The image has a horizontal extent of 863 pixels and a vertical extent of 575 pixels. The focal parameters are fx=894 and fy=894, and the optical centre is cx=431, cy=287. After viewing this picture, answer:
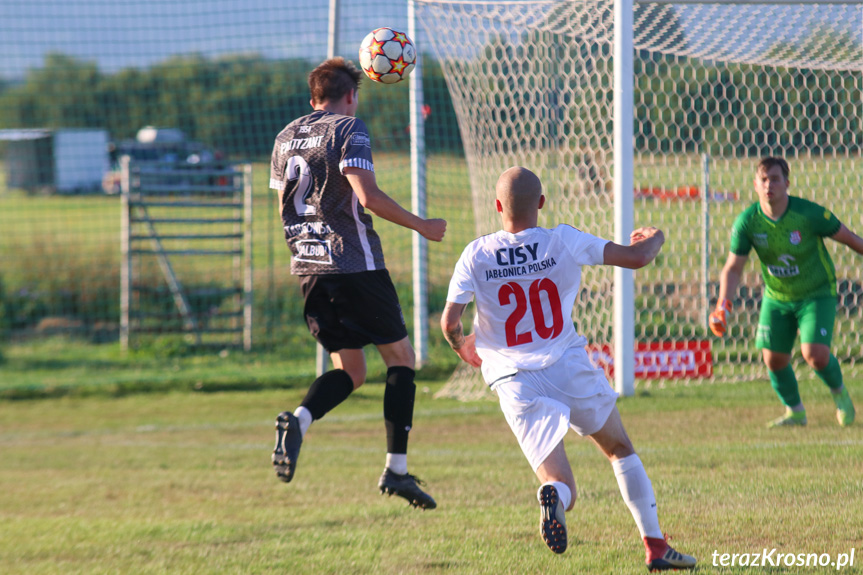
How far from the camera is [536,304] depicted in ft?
12.9

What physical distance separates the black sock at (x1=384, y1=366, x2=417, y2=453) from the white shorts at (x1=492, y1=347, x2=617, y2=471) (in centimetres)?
102

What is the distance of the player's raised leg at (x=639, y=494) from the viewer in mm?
3965

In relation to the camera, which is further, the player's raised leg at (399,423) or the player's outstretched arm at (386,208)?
the player's raised leg at (399,423)

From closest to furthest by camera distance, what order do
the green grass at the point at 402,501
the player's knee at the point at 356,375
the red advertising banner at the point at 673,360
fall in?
the green grass at the point at 402,501
the player's knee at the point at 356,375
the red advertising banner at the point at 673,360

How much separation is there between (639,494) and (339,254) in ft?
6.43

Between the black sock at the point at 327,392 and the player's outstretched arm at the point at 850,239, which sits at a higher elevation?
the player's outstretched arm at the point at 850,239

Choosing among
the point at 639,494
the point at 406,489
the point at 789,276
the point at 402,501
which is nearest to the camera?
the point at 639,494

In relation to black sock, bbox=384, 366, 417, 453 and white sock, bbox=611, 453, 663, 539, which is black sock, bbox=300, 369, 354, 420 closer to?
black sock, bbox=384, 366, 417, 453

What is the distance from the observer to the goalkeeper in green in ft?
22.8

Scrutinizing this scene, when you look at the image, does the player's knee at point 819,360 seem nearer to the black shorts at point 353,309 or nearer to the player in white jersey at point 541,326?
the player in white jersey at point 541,326

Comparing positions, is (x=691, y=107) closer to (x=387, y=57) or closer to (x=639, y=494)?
(x=387, y=57)

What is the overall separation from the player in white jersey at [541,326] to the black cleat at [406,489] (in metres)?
0.92

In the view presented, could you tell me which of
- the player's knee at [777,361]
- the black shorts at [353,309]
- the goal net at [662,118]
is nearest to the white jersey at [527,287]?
the black shorts at [353,309]

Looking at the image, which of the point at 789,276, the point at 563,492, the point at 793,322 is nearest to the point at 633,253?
the point at 563,492
